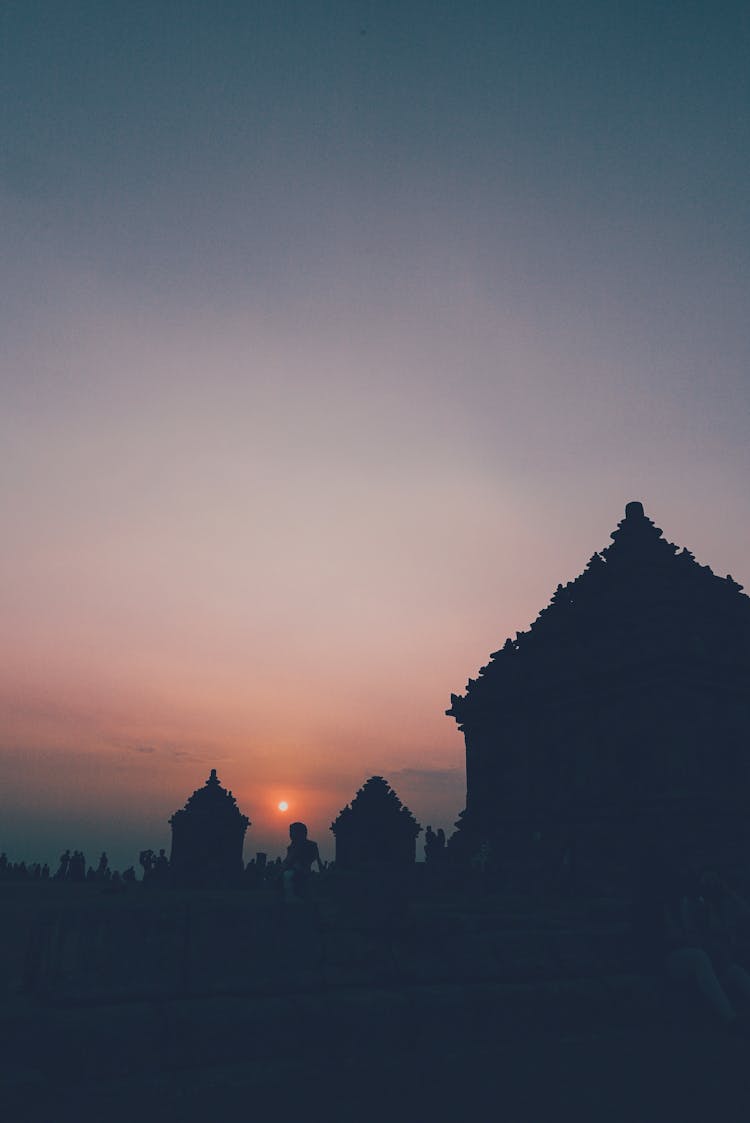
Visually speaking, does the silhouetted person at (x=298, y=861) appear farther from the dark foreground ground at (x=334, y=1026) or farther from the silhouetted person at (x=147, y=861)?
the silhouetted person at (x=147, y=861)

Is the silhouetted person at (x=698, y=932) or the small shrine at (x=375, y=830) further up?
the small shrine at (x=375, y=830)

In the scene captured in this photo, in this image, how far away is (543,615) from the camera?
28.0 m

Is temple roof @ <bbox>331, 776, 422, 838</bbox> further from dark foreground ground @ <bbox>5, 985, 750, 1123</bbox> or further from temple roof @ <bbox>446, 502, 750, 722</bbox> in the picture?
dark foreground ground @ <bbox>5, 985, 750, 1123</bbox>

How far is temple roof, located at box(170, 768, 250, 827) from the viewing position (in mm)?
26859

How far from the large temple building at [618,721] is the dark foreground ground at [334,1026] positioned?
15534mm

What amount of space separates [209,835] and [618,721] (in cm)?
1499

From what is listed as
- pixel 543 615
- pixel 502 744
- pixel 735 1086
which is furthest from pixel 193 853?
pixel 735 1086

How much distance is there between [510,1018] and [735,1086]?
68.5 inches

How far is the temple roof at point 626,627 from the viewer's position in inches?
877

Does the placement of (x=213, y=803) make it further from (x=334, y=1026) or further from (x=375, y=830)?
(x=334, y=1026)

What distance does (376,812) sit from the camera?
3072cm

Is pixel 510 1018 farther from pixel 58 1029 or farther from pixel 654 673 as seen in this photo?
pixel 654 673

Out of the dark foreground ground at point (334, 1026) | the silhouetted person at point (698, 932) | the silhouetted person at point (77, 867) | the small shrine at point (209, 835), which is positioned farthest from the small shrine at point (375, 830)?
the dark foreground ground at point (334, 1026)

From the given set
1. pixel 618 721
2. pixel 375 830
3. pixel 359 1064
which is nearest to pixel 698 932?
pixel 359 1064
